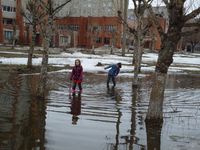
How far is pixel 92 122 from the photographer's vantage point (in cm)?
1116

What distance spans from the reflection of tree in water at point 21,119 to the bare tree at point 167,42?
2.85 meters

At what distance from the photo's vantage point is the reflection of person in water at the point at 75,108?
1165cm

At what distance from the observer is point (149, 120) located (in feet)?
37.7

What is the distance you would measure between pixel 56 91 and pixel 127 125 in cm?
728

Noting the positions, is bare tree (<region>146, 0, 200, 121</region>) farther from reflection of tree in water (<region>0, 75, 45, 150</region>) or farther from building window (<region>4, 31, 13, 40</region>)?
building window (<region>4, 31, 13, 40</region>)

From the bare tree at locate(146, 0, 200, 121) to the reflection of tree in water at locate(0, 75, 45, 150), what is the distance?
285 centimetres

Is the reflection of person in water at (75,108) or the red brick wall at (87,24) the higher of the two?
the red brick wall at (87,24)

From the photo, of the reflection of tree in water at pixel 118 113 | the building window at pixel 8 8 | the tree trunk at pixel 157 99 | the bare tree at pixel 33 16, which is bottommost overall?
the reflection of tree in water at pixel 118 113

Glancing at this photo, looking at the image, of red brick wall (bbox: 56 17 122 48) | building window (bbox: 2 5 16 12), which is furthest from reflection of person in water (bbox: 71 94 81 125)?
red brick wall (bbox: 56 17 122 48)

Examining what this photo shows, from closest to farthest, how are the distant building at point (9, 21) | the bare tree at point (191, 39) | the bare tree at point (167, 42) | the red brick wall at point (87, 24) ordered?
the bare tree at point (167, 42), the bare tree at point (191, 39), the distant building at point (9, 21), the red brick wall at point (87, 24)

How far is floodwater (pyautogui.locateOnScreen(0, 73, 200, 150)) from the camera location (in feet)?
29.3

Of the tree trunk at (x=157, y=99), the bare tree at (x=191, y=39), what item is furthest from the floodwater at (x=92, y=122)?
the bare tree at (x=191, y=39)

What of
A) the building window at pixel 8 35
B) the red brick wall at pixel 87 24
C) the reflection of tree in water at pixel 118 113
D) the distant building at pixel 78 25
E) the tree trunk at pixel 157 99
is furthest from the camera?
the red brick wall at pixel 87 24

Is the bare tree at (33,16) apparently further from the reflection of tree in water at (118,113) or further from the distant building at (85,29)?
the distant building at (85,29)
